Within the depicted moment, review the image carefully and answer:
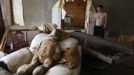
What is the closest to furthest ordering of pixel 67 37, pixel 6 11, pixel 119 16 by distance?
pixel 67 37, pixel 6 11, pixel 119 16

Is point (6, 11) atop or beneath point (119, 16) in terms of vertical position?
atop

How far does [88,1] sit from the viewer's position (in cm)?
494

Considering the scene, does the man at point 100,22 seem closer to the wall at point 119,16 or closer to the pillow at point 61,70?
the wall at point 119,16

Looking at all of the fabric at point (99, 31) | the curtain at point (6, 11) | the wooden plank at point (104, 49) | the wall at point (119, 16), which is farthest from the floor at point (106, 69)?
the curtain at point (6, 11)

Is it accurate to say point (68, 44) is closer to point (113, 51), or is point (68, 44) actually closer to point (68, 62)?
point (68, 62)

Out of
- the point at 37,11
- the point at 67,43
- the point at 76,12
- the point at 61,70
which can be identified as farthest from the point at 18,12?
the point at 61,70

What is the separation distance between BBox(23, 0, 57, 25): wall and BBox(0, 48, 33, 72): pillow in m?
2.02

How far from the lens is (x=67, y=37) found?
3318mm

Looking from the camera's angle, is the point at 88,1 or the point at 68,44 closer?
the point at 68,44

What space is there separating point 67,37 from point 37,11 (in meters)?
2.03

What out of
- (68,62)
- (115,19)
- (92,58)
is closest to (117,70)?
(92,58)

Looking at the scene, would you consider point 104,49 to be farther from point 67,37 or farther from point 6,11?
point 6,11

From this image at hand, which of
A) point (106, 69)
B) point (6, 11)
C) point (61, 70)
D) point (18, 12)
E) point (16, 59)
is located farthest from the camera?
point (18, 12)

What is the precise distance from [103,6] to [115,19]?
0.47m
